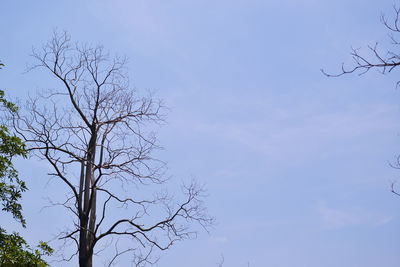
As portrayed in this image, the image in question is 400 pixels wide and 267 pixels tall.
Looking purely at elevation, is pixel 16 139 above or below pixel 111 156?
below

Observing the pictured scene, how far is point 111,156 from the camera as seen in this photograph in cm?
1159

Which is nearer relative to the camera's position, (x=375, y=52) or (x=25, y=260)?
(x=375, y=52)

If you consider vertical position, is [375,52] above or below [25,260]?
above

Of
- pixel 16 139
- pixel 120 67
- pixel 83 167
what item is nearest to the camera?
pixel 16 139

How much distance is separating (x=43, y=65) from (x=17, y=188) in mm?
4781

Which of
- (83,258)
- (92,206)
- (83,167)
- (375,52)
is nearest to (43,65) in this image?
(83,167)

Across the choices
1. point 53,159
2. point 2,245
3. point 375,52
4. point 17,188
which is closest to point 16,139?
point 17,188

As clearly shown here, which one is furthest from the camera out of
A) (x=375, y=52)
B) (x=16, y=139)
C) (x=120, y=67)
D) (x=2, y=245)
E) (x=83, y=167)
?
(x=120, y=67)

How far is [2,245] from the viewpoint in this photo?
780cm

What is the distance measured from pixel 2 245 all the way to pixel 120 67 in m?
6.16

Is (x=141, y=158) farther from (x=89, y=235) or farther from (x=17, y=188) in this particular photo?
(x=17, y=188)

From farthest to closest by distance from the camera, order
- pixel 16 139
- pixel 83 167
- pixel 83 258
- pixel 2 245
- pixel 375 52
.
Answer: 1. pixel 83 167
2. pixel 83 258
3. pixel 16 139
4. pixel 2 245
5. pixel 375 52

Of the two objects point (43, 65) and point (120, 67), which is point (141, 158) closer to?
point (120, 67)

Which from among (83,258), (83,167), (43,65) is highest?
(43,65)
